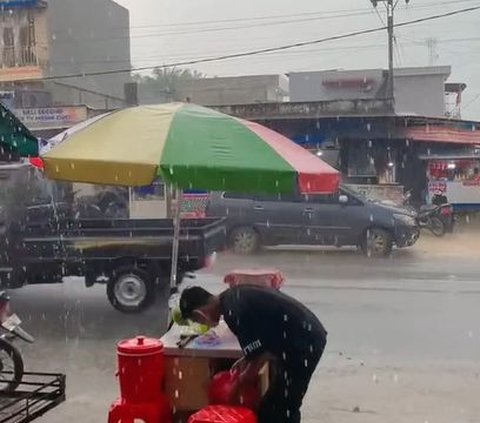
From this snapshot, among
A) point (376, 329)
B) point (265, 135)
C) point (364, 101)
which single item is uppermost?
point (364, 101)

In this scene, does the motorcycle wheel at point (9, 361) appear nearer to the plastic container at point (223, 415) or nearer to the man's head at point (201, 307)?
the man's head at point (201, 307)

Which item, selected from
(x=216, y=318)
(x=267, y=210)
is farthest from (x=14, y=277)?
(x=267, y=210)

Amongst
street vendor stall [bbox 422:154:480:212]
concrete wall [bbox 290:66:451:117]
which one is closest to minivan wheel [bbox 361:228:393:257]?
street vendor stall [bbox 422:154:480:212]

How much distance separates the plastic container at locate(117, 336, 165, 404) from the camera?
4.36 metres

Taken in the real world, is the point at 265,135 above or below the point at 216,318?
above

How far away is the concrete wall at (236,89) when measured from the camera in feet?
158

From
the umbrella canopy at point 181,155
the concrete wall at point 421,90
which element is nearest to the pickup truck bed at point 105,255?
the umbrella canopy at point 181,155

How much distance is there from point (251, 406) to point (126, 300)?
19.9 feet

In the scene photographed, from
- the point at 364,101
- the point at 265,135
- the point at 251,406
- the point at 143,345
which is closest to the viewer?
the point at 251,406

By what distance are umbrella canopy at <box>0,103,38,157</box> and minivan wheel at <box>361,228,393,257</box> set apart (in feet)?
35.6

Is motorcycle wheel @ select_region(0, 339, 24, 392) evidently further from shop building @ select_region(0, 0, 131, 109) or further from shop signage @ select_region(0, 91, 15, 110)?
shop building @ select_region(0, 0, 131, 109)

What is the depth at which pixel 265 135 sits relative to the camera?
5398 mm

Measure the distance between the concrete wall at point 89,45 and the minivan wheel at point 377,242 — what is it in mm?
21043

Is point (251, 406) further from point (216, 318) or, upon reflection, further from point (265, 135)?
point (265, 135)
